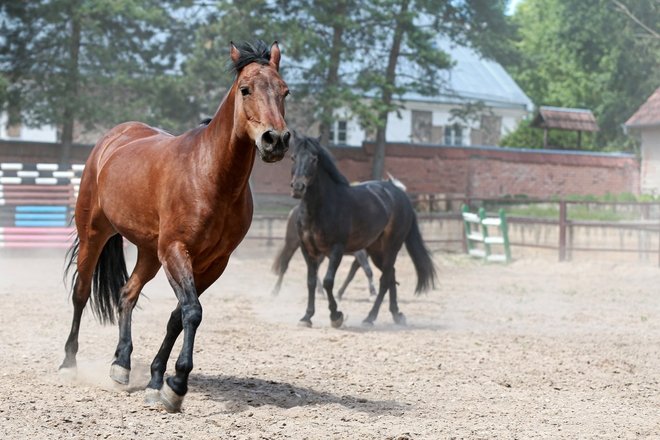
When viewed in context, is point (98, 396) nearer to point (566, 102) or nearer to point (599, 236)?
point (599, 236)

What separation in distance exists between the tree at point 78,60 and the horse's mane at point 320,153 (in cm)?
1333

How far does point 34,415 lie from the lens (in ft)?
17.1

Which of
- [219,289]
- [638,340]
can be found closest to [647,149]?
[219,289]

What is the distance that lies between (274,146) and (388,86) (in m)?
20.2

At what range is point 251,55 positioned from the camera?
550 cm

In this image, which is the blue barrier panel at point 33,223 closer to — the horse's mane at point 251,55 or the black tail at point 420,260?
the black tail at point 420,260

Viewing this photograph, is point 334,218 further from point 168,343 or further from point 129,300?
point 168,343

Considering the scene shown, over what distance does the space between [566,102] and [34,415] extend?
46.9 metres

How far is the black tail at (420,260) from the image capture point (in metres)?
11.8

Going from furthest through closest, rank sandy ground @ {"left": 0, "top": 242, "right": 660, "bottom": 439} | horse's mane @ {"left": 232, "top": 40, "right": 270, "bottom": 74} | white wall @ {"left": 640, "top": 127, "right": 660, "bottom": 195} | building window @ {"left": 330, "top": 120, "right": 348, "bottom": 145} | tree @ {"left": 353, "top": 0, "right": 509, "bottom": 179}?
building window @ {"left": 330, "top": 120, "right": 348, "bottom": 145} → white wall @ {"left": 640, "top": 127, "right": 660, "bottom": 195} → tree @ {"left": 353, "top": 0, "right": 509, "bottom": 179} → horse's mane @ {"left": 232, "top": 40, "right": 270, "bottom": 74} → sandy ground @ {"left": 0, "top": 242, "right": 660, "bottom": 439}

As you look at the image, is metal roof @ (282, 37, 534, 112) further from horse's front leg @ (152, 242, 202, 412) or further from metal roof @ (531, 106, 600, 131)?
horse's front leg @ (152, 242, 202, 412)

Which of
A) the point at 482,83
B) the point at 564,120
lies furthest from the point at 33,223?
the point at 482,83

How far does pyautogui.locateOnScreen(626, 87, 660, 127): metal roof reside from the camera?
91.3 feet


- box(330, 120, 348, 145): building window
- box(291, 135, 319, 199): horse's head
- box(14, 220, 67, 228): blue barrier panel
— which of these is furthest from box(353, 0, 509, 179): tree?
box(291, 135, 319, 199): horse's head
